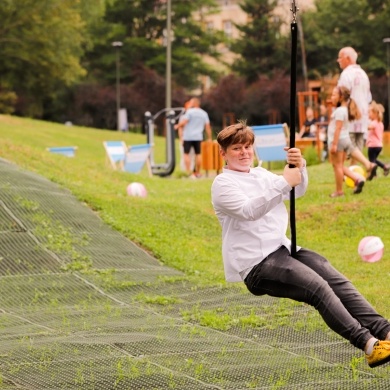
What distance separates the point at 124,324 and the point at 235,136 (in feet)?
10.4

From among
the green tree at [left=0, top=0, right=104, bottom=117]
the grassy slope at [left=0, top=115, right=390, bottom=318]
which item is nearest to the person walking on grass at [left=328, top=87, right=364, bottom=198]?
the grassy slope at [left=0, top=115, right=390, bottom=318]

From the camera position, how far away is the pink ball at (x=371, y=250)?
1224 cm

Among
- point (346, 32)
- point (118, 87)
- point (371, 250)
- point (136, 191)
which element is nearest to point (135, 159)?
point (136, 191)

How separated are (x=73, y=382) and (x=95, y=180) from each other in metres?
12.4

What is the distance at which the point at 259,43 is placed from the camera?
251 ft

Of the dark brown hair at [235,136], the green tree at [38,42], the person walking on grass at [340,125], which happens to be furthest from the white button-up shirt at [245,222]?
the green tree at [38,42]

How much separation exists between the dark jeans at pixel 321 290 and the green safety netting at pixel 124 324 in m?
0.38

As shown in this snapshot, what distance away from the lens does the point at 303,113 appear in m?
35.4

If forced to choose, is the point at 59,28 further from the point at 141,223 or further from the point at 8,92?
the point at 141,223

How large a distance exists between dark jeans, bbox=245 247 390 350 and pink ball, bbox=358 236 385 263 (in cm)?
594

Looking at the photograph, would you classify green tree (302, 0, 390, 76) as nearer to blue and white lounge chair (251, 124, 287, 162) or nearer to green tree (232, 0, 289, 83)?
green tree (232, 0, 289, 83)

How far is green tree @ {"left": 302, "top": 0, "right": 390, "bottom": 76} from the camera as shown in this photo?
7150 centimetres

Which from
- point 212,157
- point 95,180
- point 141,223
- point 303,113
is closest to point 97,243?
point 141,223

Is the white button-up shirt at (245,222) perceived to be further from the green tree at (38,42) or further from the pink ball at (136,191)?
the green tree at (38,42)
